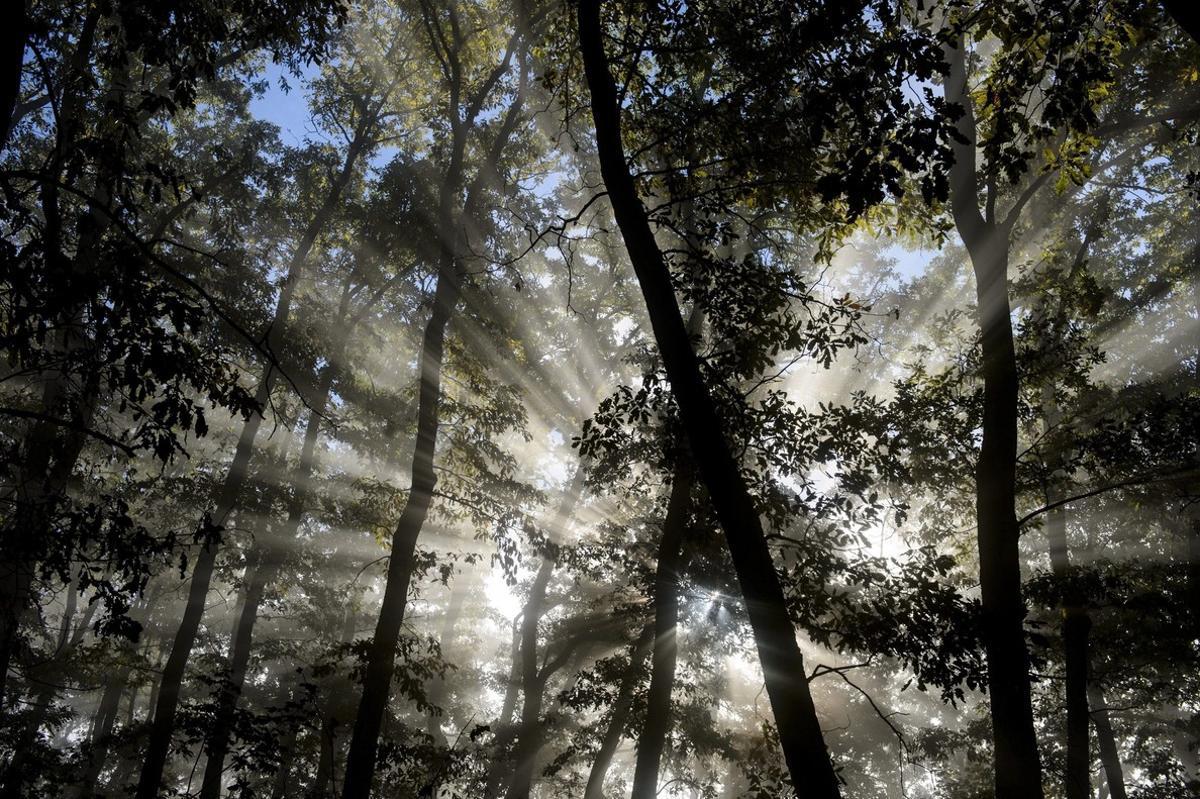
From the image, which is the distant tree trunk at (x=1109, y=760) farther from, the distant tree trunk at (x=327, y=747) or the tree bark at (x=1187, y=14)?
the tree bark at (x=1187, y=14)

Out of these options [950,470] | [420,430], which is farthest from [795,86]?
[420,430]

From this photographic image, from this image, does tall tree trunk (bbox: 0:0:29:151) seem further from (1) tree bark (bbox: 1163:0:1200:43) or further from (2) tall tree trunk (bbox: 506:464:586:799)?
(2) tall tree trunk (bbox: 506:464:586:799)

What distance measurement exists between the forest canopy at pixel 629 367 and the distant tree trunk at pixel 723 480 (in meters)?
0.03

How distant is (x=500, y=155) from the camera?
13.4m

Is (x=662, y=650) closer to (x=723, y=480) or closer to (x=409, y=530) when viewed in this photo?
(x=409, y=530)

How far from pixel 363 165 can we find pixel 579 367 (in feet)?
27.3

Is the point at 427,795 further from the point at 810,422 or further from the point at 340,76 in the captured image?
the point at 340,76

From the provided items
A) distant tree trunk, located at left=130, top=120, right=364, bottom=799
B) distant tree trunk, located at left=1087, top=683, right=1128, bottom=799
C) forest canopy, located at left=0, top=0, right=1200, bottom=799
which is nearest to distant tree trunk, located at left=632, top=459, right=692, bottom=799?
forest canopy, located at left=0, top=0, right=1200, bottom=799

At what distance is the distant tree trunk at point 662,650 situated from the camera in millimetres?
10328

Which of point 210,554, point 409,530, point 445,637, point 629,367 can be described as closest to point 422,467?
Answer: point 409,530

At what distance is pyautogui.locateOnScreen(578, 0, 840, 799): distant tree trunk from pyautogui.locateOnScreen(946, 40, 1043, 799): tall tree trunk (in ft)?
8.78

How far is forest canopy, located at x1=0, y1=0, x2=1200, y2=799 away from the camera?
485 cm

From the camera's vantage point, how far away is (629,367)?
69.2 ft

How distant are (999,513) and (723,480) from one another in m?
4.00
